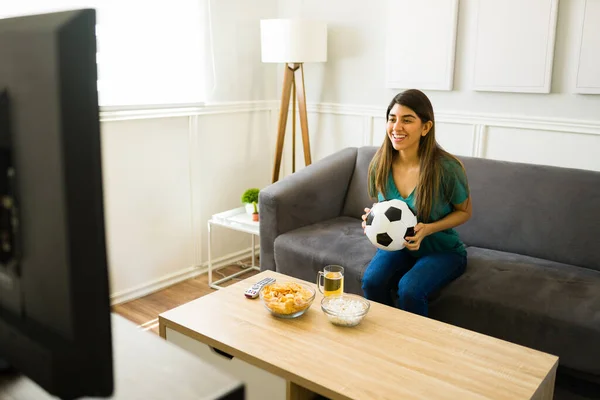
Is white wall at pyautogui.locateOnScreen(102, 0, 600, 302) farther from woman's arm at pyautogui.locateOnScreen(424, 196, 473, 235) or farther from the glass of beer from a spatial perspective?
the glass of beer

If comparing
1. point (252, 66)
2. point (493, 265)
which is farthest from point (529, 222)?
point (252, 66)

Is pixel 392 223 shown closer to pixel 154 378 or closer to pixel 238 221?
pixel 238 221

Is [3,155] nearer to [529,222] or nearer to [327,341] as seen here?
[327,341]

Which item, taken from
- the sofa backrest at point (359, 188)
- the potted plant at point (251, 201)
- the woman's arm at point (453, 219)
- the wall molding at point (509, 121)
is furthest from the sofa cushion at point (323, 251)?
the wall molding at point (509, 121)

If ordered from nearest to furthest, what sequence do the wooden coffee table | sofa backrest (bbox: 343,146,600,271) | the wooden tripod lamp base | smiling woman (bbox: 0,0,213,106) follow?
the wooden coffee table
sofa backrest (bbox: 343,146,600,271)
smiling woman (bbox: 0,0,213,106)
the wooden tripod lamp base

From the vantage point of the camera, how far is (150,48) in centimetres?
296

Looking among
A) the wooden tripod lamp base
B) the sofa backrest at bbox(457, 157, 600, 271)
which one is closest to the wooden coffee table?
the sofa backrest at bbox(457, 157, 600, 271)

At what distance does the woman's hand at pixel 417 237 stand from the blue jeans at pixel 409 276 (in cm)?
10

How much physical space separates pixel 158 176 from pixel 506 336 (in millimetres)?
1944

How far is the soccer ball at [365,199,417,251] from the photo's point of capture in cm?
203

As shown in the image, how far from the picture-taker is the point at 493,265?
2.29 meters

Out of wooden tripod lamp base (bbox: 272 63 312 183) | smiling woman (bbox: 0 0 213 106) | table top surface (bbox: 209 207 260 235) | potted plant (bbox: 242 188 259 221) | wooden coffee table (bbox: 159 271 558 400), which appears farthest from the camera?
wooden tripod lamp base (bbox: 272 63 312 183)

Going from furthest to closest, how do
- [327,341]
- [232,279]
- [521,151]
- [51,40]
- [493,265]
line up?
1. [232,279]
2. [521,151]
3. [493,265]
4. [327,341]
5. [51,40]

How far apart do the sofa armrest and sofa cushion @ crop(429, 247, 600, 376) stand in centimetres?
86
